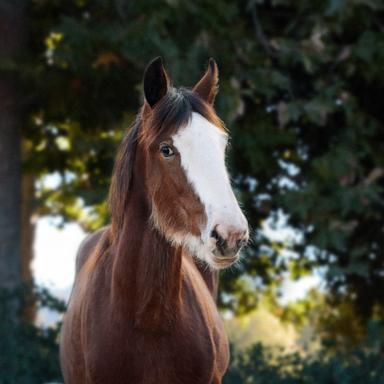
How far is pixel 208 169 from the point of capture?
3.42 m

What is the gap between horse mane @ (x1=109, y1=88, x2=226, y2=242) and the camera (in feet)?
11.8

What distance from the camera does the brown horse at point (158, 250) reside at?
3520 millimetres

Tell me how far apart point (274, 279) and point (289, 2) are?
14.3 feet

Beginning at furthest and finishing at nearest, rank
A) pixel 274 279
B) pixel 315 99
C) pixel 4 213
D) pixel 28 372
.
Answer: pixel 274 279, pixel 4 213, pixel 315 99, pixel 28 372

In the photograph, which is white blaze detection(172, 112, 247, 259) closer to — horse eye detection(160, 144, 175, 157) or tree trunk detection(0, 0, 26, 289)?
horse eye detection(160, 144, 175, 157)

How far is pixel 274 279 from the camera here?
485 inches

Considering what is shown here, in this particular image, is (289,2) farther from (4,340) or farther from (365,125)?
(4,340)

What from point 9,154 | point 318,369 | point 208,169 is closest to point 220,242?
point 208,169

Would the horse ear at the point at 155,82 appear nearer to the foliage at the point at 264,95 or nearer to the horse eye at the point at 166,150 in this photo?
the horse eye at the point at 166,150

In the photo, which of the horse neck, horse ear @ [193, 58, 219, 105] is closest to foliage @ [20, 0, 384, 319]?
horse ear @ [193, 58, 219, 105]

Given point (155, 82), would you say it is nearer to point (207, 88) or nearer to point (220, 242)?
point (207, 88)

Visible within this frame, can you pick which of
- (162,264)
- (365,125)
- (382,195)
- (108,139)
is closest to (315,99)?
(365,125)

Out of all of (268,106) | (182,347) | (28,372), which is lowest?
(182,347)

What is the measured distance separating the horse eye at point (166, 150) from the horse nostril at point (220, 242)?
0.45 meters
